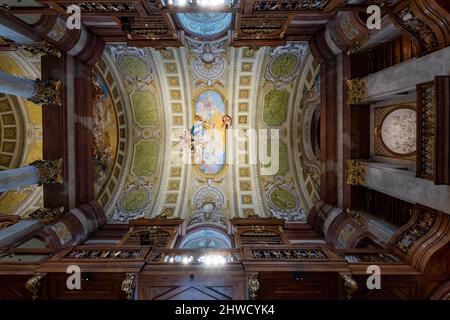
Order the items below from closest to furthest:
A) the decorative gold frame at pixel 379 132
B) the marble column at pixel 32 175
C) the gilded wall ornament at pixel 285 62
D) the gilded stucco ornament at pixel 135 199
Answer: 1. the marble column at pixel 32 175
2. the decorative gold frame at pixel 379 132
3. the gilded wall ornament at pixel 285 62
4. the gilded stucco ornament at pixel 135 199

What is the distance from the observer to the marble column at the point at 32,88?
33.9ft

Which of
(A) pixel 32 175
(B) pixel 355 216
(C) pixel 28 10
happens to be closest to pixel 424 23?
(B) pixel 355 216

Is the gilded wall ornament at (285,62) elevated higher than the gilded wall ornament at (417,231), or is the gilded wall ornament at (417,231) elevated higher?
the gilded wall ornament at (285,62)

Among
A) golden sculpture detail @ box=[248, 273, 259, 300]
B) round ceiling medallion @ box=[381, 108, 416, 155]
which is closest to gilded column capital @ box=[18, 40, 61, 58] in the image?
golden sculpture detail @ box=[248, 273, 259, 300]

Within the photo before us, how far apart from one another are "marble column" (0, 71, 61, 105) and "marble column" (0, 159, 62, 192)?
2.45 meters

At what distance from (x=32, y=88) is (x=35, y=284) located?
283 inches

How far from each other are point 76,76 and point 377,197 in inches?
533

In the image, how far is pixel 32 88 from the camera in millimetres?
11602

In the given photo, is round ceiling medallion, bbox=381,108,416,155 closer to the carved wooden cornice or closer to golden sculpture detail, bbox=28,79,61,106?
the carved wooden cornice

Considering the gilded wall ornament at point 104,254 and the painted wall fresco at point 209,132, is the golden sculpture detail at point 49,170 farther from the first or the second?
the painted wall fresco at point 209,132

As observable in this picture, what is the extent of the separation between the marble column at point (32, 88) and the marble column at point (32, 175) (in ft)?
8.05

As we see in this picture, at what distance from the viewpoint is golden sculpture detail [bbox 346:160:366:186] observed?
1198 centimetres

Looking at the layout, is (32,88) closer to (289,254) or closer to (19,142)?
(19,142)

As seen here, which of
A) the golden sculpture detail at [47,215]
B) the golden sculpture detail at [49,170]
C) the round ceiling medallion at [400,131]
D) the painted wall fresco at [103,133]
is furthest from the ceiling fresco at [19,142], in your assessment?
the round ceiling medallion at [400,131]
